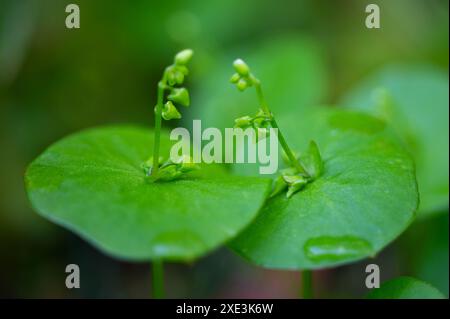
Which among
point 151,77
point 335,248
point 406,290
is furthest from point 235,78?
point 151,77

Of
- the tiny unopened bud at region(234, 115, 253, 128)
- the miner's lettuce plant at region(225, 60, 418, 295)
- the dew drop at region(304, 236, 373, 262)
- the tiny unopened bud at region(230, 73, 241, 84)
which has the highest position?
the tiny unopened bud at region(230, 73, 241, 84)

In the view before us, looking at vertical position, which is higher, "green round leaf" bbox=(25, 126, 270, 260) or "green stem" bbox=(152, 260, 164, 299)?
"green round leaf" bbox=(25, 126, 270, 260)

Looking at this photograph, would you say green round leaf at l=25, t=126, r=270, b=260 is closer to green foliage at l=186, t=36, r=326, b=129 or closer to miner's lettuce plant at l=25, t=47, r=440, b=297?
miner's lettuce plant at l=25, t=47, r=440, b=297

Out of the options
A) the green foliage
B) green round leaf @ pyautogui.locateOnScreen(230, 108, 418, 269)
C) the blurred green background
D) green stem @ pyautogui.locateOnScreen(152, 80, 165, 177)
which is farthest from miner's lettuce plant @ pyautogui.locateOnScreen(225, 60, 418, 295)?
the green foliage

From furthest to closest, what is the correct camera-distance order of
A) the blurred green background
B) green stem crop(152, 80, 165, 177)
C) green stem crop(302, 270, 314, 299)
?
the blurred green background, green stem crop(302, 270, 314, 299), green stem crop(152, 80, 165, 177)

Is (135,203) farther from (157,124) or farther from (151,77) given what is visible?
(151,77)
